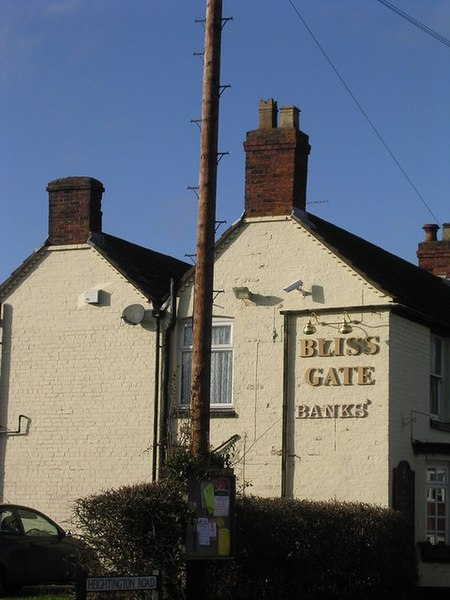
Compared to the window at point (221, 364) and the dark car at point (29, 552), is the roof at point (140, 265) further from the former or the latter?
the dark car at point (29, 552)

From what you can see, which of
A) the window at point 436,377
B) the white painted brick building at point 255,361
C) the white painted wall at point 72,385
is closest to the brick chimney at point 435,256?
the white painted brick building at point 255,361

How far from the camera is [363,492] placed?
21.1 meters

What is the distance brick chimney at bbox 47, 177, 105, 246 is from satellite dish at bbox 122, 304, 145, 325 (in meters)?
2.00

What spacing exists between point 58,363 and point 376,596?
882cm

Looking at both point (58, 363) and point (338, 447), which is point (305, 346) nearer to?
point (338, 447)

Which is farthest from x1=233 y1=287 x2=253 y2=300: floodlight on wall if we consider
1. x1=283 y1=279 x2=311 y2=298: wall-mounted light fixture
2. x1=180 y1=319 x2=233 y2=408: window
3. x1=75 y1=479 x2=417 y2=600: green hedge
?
x1=75 y1=479 x2=417 y2=600: green hedge

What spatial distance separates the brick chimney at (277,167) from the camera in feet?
74.5

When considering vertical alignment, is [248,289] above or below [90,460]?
above

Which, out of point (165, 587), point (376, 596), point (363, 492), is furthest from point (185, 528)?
point (363, 492)

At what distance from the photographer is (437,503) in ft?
72.8

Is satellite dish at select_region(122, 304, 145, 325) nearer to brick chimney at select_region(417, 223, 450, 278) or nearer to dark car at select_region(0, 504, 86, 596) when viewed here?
dark car at select_region(0, 504, 86, 596)

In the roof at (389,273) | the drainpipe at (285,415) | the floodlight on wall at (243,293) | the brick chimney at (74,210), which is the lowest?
the drainpipe at (285,415)

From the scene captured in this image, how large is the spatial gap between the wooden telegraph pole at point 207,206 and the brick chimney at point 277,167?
655cm

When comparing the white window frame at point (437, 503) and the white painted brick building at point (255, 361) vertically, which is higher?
the white painted brick building at point (255, 361)
